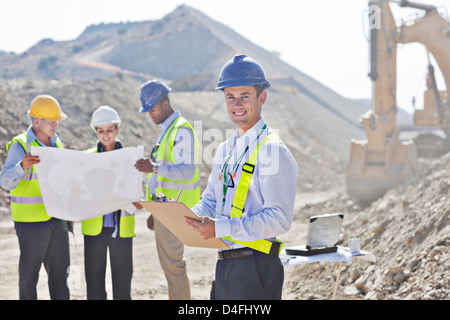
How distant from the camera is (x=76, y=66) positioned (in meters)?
73.2

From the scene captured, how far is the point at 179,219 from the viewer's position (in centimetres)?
301

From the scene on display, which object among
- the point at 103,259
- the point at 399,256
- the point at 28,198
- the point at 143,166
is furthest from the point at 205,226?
the point at 399,256

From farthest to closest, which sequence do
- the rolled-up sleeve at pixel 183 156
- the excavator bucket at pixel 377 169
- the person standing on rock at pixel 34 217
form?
the excavator bucket at pixel 377 169 → the rolled-up sleeve at pixel 183 156 → the person standing on rock at pixel 34 217

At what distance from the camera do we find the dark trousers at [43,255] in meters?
5.07

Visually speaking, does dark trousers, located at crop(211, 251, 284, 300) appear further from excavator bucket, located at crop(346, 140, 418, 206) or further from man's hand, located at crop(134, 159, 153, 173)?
excavator bucket, located at crop(346, 140, 418, 206)

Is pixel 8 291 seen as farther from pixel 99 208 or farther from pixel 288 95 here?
pixel 288 95

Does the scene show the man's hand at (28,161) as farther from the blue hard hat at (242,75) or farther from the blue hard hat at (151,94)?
the blue hard hat at (242,75)

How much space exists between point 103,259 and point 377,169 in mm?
8861

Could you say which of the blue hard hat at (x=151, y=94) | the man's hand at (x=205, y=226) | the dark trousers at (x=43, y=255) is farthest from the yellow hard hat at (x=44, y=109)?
the man's hand at (x=205, y=226)

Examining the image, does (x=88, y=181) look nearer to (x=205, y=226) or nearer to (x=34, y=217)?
(x=34, y=217)

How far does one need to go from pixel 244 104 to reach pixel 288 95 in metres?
43.3

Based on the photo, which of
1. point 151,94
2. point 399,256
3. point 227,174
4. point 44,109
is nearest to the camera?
point 227,174

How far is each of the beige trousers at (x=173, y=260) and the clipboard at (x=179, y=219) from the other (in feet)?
6.95

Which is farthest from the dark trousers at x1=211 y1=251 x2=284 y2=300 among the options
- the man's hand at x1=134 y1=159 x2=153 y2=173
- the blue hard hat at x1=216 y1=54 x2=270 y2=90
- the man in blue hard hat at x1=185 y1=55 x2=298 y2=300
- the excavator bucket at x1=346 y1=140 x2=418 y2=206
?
the excavator bucket at x1=346 y1=140 x2=418 y2=206
